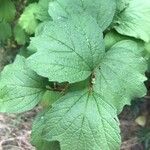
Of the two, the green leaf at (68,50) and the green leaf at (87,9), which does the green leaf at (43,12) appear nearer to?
the green leaf at (87,9)

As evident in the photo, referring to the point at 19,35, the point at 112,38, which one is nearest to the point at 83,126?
the point at 112,38

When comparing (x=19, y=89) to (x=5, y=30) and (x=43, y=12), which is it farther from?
(x=5, y=30)

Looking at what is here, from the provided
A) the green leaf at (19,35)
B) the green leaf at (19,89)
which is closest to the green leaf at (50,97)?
the green leaf at (19,89)

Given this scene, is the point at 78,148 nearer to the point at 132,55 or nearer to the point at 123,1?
the point at 132,55

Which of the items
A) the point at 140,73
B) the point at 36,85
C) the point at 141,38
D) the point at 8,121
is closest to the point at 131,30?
the point at 141,38

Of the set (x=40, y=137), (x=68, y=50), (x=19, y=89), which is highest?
(x=68, y=50)

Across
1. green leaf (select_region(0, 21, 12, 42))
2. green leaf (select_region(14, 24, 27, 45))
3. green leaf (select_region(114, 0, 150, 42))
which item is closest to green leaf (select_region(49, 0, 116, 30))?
green leaf (select_region(114, 0, 150, 42))

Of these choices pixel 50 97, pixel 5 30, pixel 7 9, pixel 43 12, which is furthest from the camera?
pixel 5 30
